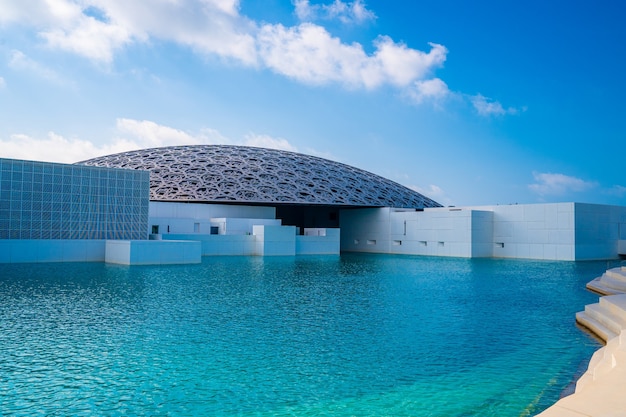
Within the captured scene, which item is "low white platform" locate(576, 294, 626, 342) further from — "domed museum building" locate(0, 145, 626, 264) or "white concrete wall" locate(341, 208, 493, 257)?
"white concrete wall" locate(341, 208, 493, 257)

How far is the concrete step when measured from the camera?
8.33 metres

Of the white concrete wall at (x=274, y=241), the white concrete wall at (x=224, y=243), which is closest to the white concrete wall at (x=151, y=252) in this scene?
the white concrete wall at (x=224, y=243)

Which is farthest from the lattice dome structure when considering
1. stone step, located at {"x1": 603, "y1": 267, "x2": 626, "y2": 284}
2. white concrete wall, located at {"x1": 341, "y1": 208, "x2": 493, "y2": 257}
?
stone step, located at {"x1": 603, "y1": 267, "x2": 626, "y2": 284}

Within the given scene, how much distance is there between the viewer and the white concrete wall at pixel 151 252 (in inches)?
869

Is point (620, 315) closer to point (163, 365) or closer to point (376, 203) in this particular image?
point (163, 365)

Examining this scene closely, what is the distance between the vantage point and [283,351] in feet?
23.8

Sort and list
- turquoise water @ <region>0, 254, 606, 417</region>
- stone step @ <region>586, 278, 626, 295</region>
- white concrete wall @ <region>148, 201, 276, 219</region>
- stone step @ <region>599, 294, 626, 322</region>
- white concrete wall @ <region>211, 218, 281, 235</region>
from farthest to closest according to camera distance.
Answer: white concrete wall @ <region>211, 218, 281, 235</region>, white concrete wall @ <region>148, 201, 276, 219</region>, stone step @ <region>586, 278, 626, 295</region>, stone step @ <region>599, 294, 626, 322</region>, turquoise water @ <region>0, 254, 606, 417</region>

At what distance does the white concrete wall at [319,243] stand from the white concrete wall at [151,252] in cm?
1164

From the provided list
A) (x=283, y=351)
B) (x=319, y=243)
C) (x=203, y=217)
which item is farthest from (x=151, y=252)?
(x=283, y=351)

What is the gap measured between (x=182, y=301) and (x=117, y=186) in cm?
1663

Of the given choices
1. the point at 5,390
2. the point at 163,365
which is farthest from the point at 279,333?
the point at 5,390

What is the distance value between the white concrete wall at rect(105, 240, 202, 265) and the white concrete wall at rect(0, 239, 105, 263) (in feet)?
2.23

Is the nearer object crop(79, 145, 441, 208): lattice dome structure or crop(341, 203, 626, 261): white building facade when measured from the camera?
crop(341, 203, 626, 261): white building facade

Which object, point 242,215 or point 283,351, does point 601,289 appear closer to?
point 283,351
